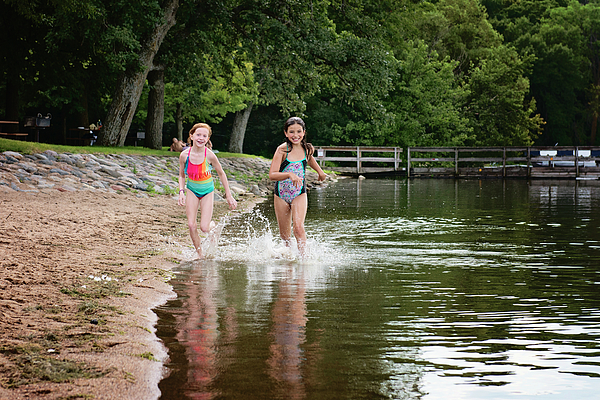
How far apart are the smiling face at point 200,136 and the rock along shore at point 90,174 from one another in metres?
6.69

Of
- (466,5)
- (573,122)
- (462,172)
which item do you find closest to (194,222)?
(462,172)

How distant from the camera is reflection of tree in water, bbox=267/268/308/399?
436cm

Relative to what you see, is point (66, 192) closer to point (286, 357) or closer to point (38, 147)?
point (38, 147)

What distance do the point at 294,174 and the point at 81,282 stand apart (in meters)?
3.17

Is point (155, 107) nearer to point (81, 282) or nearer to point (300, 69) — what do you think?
point (300, 69)

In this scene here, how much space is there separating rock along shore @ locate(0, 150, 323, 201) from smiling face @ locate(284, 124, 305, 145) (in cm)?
759

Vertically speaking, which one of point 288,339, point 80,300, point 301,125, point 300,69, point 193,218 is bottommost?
point 288,339

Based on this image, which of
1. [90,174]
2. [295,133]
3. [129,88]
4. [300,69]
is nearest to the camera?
[295,133]

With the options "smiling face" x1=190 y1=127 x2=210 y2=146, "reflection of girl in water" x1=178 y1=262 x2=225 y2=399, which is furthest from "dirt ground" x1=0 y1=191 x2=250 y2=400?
"smiling face" x1=190 y1=127 x2=210 y2=146

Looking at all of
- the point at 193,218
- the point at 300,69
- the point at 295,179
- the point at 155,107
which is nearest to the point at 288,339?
the point at 295,179

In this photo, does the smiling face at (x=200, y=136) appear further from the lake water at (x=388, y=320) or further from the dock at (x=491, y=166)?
the dock at (x=491, y=166)

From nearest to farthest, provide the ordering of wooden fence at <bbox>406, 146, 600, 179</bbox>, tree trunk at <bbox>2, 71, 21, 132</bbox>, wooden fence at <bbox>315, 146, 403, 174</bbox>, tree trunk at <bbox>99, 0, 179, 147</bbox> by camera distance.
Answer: tree trunk at <bbox>99, 0, 179, 147</bbox>
tree trunk at <bbox>2, 71, 21, 132</bbox>
wooden fence at <bbox>406, 146, 600, 179</bbox>
wooden fence at <bbox>315, 146, 403, 174</bbox>

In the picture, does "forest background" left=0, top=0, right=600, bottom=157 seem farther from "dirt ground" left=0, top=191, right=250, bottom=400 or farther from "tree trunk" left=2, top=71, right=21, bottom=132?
"dirt ground" left=0, top=191, right=250, bottom=400

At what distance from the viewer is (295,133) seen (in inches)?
369
